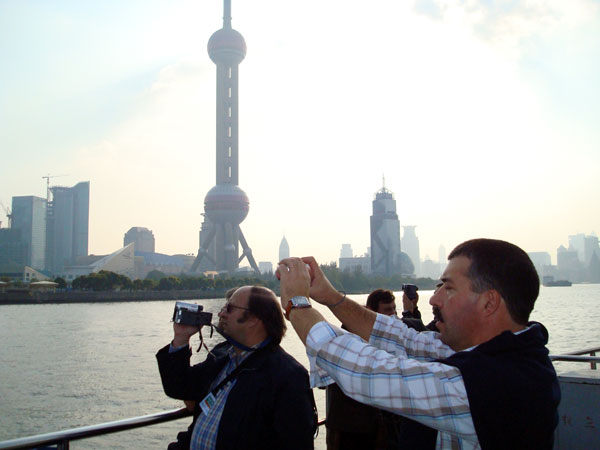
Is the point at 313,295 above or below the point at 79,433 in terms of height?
above

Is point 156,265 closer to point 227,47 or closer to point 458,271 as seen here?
point 227,47

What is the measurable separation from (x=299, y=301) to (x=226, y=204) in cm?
12130

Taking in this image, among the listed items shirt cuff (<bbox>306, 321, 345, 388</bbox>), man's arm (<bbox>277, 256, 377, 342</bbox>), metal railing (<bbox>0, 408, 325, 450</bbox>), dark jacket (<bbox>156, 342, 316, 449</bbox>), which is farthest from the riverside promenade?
shirt cuff (<bbox>306, 321, 345, 388</bbox>)

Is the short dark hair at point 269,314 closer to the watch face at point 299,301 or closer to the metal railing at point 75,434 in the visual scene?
the metal railing at point 75,434

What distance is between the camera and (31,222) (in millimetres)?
178750

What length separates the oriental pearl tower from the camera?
123 metres

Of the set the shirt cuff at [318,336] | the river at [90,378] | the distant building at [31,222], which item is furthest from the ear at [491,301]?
the distant building at [31,222]

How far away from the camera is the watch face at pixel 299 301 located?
1480mm

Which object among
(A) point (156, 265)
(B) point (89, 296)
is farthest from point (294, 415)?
(A) point (156, 265)

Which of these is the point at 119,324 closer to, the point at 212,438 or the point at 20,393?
the point at 20,393

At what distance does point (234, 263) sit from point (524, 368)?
416ft

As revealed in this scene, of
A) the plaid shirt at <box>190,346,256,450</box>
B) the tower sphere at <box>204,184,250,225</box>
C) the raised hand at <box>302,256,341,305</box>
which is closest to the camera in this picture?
the raised hand at <box>302,256,341,305</box>

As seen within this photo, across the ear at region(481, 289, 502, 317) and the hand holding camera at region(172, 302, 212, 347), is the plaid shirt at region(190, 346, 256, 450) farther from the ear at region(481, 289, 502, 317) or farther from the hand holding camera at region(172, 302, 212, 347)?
the ear at region(481, 289, 502, 317)

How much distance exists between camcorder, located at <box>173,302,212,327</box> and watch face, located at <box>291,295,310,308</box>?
1175 millimetres
